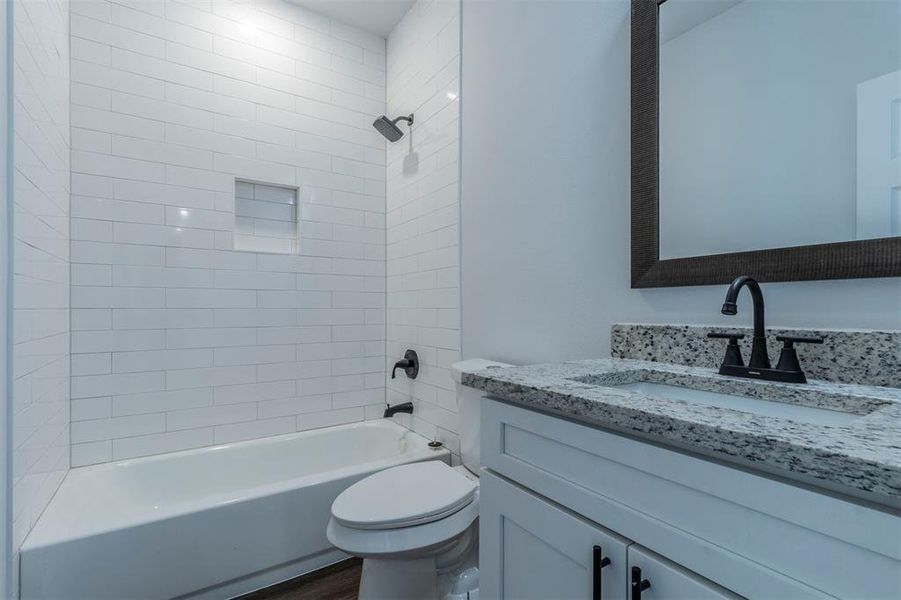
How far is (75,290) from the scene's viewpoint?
76.9 inches

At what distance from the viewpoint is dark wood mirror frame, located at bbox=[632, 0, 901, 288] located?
994mm

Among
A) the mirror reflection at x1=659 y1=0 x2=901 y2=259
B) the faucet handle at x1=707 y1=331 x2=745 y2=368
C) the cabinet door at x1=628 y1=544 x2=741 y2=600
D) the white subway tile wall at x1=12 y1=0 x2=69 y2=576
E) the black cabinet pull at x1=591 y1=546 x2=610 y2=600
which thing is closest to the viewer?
the cabinet door at x1=628 y1=544 x2=741 y2=600

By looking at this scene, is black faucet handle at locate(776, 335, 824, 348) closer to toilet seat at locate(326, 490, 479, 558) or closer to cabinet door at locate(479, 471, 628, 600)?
cabinet door at locate(479, 471, 628, 600)

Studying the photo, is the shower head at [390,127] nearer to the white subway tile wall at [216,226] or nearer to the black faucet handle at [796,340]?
the white subway tile wall at [216,226]

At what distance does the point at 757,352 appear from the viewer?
0.95 metres

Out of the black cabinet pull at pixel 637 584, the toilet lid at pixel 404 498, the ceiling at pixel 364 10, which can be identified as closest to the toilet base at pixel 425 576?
the toilet lid at pixel 404 498

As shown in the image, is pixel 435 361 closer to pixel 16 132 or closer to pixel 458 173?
pixel 458 173

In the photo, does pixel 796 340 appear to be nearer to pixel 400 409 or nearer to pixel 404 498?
pixel 404 498

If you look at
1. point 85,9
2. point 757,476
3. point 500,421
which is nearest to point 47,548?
point 500,421

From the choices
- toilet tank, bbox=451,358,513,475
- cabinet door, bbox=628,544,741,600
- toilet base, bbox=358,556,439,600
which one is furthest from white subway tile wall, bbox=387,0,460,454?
cabinet door, bbox=628,544,741,600

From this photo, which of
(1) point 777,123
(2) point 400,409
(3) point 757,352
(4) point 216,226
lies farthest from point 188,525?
(1) point 777,123

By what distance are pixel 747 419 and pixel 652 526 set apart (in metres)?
0.21

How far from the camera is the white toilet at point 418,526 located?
1.34m

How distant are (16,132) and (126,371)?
1.19m
